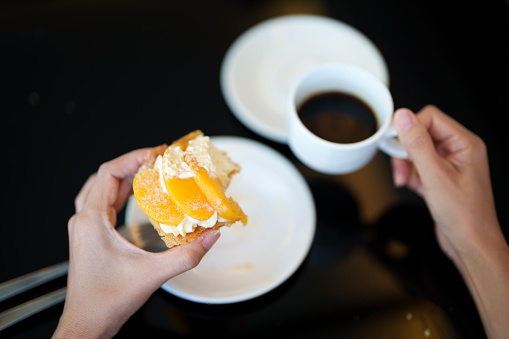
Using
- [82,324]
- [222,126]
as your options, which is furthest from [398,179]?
[82,324]

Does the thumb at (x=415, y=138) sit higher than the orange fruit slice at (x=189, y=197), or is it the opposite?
the orange fruit slice at (x=189, y=197)

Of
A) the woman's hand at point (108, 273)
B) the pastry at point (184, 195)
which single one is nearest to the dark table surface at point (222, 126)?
the woman's hand at point (108, 273)

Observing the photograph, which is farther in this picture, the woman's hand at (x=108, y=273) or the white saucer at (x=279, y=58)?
the white saucer at (x=279, y=58)

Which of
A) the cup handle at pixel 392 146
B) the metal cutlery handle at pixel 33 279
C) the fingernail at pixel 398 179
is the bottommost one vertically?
the fingernail at pixel 398 179

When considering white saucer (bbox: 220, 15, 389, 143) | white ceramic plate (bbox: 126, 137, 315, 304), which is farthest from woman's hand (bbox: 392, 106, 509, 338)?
white saucer (bbox: 220, 15, 389, 143)

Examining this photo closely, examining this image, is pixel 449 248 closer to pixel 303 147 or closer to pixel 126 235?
pixel 303 147

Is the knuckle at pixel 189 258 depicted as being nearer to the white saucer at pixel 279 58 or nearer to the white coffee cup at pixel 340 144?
the white coffee cup at pixel 340 144

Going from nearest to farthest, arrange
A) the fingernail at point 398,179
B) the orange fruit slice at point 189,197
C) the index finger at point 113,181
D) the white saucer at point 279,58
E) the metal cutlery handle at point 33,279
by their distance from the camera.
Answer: the orange fruit slice at point 189,197
the index finger at point 113,181
the metal cutlery handle at point 33,279
the fingernail at point 398,179
the white saucer at point 279,58

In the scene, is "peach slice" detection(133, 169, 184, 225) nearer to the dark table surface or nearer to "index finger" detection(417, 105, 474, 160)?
the dark table surface

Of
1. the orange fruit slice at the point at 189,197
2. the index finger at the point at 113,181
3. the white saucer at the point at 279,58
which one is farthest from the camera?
the white saucer at the point at 279,58
